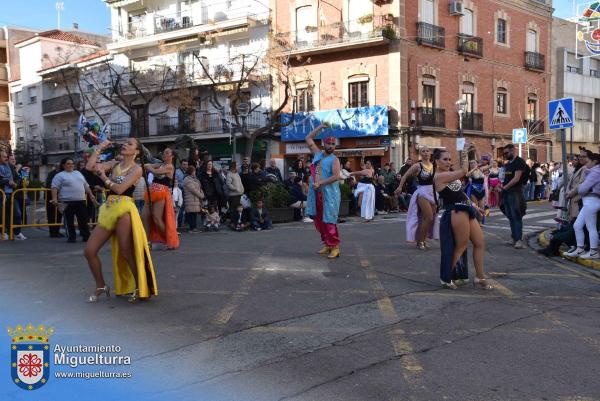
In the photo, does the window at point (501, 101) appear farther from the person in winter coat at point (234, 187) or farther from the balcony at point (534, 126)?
the person in winter coat at point (234, 187)

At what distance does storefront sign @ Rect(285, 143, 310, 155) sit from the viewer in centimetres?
3014

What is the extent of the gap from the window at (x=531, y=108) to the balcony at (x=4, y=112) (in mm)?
42791

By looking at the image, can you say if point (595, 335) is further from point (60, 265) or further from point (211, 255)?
point (60, 265)

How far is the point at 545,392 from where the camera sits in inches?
145

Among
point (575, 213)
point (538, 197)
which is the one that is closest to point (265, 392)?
point (575, 213)

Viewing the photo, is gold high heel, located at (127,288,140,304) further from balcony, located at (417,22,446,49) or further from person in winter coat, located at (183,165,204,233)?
balcony, located at (417,22,446,49)

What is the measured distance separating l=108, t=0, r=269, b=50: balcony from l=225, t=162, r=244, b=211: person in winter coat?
1908 centimetres

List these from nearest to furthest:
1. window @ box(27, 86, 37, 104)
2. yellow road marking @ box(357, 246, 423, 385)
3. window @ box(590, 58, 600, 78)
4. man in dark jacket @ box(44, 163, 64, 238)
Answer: yellow road marking @ box(357, 246, 423, 385)
man in dark jacket @ box(44, 163, 64, 238)
window @ box(590, 58, 600, 78)
window @ box(27, 86, 37, 104)

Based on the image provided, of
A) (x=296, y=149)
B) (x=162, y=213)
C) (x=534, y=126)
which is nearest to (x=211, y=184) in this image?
(x=162, y=213)

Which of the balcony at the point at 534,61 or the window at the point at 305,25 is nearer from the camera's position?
the window at the point at 305,25

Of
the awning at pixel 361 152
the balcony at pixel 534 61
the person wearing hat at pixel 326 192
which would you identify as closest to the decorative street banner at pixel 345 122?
the awning at pixel 361 152

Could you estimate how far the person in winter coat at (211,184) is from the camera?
13.8 meters

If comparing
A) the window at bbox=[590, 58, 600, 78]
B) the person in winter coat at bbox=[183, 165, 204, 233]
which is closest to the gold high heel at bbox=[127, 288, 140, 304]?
the person in winter coat at bbox=[183, 165, 204, 233]

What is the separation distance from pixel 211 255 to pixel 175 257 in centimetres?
57
